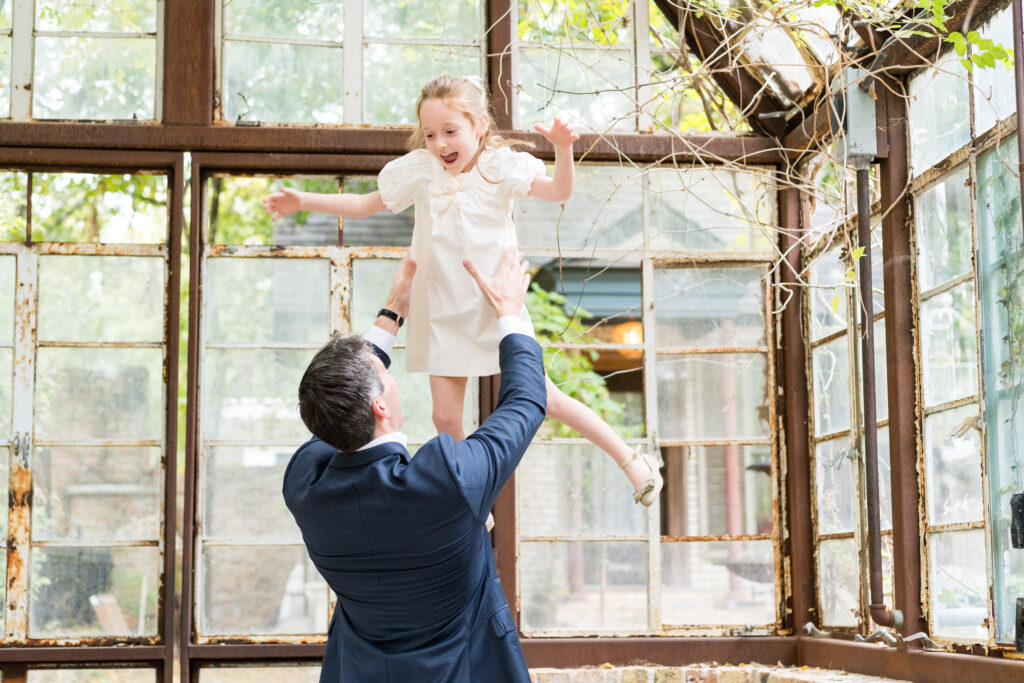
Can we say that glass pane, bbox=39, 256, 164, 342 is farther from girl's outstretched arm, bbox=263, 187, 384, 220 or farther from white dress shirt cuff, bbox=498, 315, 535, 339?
white dress shirt cuff, bbox=498, 315, 535, 339

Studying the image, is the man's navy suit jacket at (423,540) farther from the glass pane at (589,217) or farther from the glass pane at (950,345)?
the glass pane at (589,217)

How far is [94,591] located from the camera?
455 cm

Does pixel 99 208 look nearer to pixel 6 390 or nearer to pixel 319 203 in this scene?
pixel 6 390

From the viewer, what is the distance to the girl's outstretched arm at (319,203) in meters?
3.17

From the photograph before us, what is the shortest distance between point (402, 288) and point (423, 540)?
88cm

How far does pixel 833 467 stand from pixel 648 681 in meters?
1.06

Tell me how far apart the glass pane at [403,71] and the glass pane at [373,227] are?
0.25 m

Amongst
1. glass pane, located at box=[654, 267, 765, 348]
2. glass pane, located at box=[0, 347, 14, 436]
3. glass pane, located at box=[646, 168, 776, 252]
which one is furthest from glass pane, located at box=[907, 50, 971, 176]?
glass pane, located at box=[0, 347, 14, 436]

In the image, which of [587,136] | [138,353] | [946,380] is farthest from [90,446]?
[946,380]

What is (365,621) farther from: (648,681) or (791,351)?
(791,351)

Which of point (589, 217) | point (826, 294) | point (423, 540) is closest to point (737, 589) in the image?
Result: point (826, 294)

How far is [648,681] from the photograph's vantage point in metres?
4.52

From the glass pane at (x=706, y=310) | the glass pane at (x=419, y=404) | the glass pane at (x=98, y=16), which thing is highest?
the glass pane at (x=98, y=16)

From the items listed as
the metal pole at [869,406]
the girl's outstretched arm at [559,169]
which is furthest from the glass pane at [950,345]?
the girl's outstretched arm at [559,169]
